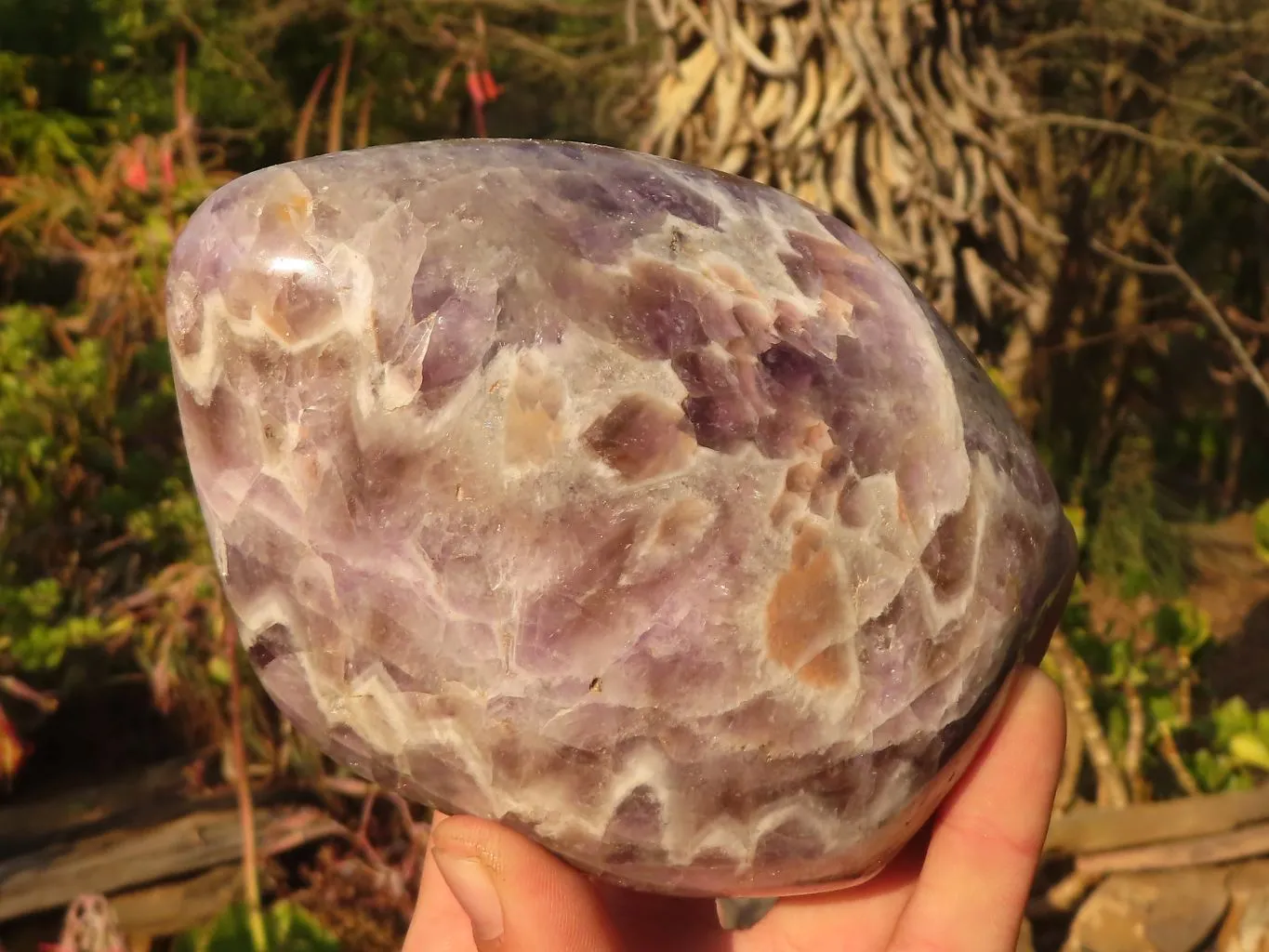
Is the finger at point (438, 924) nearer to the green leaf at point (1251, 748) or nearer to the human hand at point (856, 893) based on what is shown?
the human hand at point (856, 893)

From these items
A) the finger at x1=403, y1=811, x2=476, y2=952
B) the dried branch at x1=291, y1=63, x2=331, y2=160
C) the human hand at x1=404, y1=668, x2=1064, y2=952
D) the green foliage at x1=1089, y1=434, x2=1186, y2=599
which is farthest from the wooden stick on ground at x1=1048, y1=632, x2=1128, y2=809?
the dried branch at x1=291, y1=63, x2=331, y2=160

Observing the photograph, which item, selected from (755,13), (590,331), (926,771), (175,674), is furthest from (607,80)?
(926,771)

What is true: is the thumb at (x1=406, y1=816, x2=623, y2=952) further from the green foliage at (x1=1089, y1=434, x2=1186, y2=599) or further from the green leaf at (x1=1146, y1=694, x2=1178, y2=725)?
the green foliage at (x1=1089, y1=434, x2=1186, y2=599)

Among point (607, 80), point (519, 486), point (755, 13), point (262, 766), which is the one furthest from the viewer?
point (607, 80)

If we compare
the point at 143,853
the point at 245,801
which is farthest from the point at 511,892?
the point at 143,853

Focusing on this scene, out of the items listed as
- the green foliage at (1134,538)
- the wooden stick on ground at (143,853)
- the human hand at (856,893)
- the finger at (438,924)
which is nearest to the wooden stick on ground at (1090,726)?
the human hand at (856,893)

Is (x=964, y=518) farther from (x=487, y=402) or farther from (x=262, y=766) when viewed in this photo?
(x=262, y=766)

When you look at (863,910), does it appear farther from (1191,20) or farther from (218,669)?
(1191,20)
